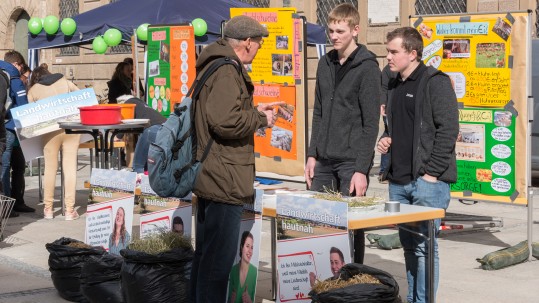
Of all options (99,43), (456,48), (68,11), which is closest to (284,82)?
(456,48)

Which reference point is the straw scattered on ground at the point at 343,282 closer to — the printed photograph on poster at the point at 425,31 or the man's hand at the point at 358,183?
the man's hand at the point at 358,183

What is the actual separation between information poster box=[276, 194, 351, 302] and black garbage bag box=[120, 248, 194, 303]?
737 millimetres

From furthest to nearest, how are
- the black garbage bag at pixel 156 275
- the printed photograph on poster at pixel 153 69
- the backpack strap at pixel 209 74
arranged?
the printed photograph on poster at pixel 153 69 → the black garbage bag at pixel 156 275 → the backpack strap at pixel 209 74

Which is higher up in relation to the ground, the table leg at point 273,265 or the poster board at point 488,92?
the poster board at point 488,92

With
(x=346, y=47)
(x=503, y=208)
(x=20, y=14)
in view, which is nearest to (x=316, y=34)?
(x=503, y=208)

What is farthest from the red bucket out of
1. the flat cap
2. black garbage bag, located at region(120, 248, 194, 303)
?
the flat cap

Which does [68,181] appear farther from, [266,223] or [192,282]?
[192,282]

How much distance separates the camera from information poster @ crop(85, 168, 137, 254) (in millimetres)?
7332

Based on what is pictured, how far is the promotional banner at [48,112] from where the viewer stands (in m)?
9.91

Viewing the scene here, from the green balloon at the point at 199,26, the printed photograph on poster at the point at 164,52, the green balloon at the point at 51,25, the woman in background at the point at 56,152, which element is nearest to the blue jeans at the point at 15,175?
the woman in background at the point at 56,152

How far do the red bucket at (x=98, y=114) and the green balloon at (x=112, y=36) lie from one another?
18.6ft

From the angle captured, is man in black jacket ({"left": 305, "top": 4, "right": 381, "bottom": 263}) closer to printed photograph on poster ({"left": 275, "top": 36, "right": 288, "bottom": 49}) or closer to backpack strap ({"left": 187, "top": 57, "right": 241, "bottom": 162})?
backpack strap ({"left": 187, "top": 57, "right": 241, "bottom": 162})

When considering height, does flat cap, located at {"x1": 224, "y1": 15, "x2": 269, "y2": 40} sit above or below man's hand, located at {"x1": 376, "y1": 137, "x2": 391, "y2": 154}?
above

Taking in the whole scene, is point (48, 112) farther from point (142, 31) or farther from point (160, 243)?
point (142, 31)
